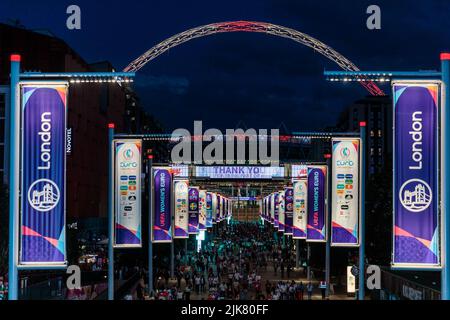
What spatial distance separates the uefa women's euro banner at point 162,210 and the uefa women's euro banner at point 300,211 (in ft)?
26.4

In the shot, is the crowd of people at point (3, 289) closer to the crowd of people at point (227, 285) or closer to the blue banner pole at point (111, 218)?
the crowd of people at point (227, 285)

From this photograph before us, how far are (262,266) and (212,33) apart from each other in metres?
33.8

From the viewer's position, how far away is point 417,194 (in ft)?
46.9

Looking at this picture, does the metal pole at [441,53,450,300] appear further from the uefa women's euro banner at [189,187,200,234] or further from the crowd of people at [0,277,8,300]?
the uefa women's euro banner at [189,187,200,234]

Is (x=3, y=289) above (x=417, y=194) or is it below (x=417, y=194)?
below

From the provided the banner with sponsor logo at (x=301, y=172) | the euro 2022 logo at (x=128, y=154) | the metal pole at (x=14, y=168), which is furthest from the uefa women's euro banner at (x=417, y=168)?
the banner with sponsor logo at (x=301, y=172)

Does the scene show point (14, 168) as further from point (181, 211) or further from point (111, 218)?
point (181, 211)

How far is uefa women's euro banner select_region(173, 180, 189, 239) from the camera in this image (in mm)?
41219

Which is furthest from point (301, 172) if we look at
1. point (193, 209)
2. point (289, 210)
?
point (193, 209)

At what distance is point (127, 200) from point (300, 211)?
16.7 meters

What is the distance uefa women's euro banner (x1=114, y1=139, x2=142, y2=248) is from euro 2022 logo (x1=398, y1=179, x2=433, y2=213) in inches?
522

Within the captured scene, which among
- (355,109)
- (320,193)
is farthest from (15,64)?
(355,109)

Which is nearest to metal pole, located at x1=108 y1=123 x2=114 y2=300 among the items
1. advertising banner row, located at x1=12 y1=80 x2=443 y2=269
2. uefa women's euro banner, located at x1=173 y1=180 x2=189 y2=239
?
advertising banner row, located at x1=12 y1=80 x2=443 y2=269
